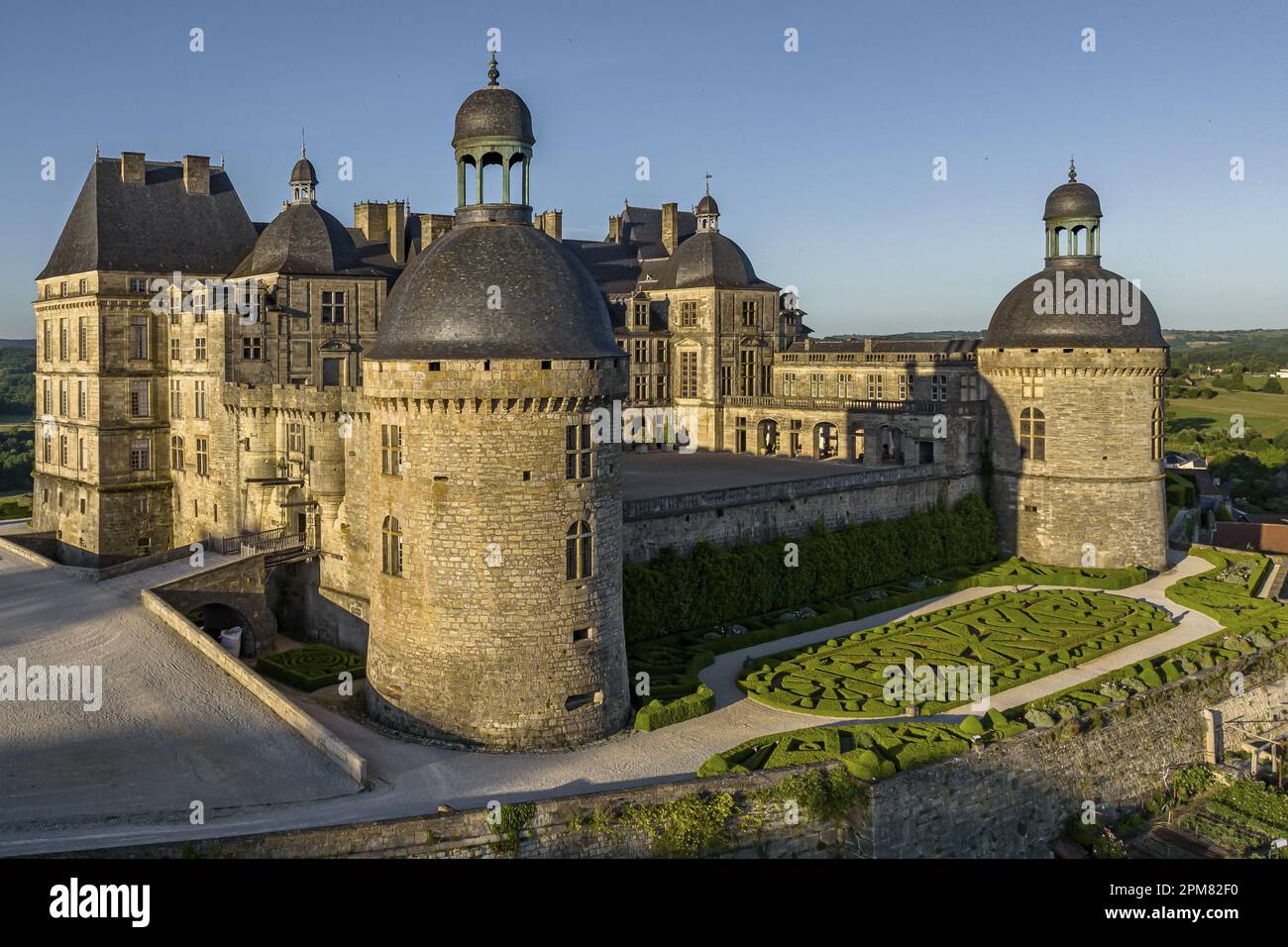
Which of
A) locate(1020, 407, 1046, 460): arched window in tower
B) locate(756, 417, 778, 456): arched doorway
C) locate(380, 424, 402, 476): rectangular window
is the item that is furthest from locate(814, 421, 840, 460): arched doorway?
locate(380, 424, 402, 476): rectangular window

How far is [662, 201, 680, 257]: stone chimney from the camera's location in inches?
2324

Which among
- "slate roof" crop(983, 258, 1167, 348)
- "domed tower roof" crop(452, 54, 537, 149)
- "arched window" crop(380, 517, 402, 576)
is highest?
"domed tower roof" crop(452, 54, 537, 149)

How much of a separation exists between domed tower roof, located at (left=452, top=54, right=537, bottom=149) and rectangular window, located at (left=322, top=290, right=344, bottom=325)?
1737cm

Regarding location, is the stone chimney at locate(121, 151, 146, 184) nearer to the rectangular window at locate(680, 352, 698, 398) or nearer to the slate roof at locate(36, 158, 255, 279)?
the slate roof at locate(36, 158, 255, 279)

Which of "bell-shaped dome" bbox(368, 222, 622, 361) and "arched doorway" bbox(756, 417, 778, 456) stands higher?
"bell-shaped dome" bbox(368, 222, 622, 361)

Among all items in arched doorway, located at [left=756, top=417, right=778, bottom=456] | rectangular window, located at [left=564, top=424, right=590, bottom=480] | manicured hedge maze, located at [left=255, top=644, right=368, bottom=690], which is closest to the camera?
rectangular window, located at [left=564, top=424, right=590, bottom=480]

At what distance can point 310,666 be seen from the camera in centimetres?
3014

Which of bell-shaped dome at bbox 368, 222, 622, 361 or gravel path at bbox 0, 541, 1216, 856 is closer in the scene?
gravel path at bbox 0, 541, 1216, 856

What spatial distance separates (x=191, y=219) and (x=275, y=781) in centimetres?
3046

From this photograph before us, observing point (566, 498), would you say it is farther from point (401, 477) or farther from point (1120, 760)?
point (1120, 760)

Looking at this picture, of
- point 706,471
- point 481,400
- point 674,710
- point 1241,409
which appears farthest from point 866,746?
point 1241,409

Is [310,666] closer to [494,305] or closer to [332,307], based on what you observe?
[494,305]

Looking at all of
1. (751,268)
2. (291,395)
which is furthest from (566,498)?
(751,268)
